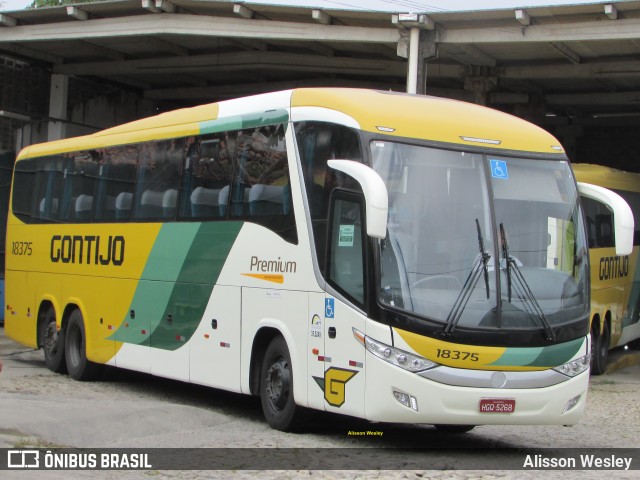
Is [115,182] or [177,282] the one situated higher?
[115,182]

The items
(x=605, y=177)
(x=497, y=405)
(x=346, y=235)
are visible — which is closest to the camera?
(x=497, y=405)

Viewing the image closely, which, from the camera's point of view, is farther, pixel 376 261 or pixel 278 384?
pixel 278 384

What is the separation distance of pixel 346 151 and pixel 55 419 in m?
3.68

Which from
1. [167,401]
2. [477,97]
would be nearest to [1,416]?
[167,401]

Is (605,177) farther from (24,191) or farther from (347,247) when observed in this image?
(347,247)

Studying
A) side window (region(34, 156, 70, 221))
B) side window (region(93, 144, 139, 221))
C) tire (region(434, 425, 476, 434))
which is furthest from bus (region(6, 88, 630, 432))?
side window (region(34, 156, 70, 221))

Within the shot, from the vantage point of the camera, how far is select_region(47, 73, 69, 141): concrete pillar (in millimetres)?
31438

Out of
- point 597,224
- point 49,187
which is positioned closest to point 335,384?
point 49,187

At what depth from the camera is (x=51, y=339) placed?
17031 millimetres

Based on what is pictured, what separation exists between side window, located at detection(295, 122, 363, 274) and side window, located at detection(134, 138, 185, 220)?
10.1 ft

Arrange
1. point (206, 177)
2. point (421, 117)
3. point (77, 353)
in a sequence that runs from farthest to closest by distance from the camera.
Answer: point (77, 353)
point (206, 177)
point (421, 117)

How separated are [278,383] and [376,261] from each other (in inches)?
85.0

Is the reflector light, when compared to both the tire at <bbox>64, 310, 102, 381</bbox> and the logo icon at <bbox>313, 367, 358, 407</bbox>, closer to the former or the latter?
the logo icon at <bbox>313, 367, 358, 407</bbox>

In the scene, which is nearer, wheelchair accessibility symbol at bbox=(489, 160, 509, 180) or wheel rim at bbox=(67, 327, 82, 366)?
wheelchair accessibility symbol at bbox=(489, 160, 509, 180)
